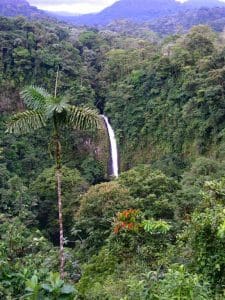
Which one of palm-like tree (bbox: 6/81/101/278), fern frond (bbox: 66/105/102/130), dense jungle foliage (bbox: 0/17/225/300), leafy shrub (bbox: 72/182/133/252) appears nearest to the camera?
dense jungle foliage (bbox: 0/17/225/300)

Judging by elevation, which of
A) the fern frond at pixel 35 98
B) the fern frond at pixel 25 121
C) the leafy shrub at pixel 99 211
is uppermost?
the fern frond at pixel 35 98

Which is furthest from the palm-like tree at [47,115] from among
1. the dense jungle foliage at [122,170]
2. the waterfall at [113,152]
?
the waterfall at [113,152]

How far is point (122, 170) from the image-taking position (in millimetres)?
27656

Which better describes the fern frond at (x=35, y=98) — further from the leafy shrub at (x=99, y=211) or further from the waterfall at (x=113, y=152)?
the waterfall at (x=113, y=152)

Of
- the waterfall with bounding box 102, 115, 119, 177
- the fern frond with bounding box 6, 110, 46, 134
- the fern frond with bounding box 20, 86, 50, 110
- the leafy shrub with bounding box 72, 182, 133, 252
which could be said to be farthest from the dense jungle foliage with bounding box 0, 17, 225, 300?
the fern frond with bounding box 20, 86, 50, 110

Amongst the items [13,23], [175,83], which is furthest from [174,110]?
[13,23]

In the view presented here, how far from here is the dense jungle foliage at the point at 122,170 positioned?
20.0ft

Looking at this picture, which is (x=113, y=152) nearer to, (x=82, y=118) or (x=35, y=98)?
(x=82, y=118)

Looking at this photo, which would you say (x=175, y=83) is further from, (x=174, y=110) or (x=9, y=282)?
(x=9, y=282)

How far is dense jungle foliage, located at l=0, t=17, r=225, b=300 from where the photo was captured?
6.09 m

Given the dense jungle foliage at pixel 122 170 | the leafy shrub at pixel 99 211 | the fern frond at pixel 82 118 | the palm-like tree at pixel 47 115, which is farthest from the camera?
the leafy shrub at pixel 99 211

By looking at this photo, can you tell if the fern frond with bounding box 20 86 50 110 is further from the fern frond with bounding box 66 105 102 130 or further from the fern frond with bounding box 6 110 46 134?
the fern frond with bounding box 66 105 102 130

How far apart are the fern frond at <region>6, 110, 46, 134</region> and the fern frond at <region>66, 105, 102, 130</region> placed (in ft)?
1.73

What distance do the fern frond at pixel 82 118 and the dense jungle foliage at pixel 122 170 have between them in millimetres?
2010
